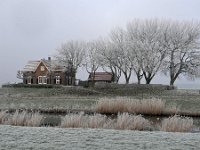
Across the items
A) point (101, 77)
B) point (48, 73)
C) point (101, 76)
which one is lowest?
point (101, 77)

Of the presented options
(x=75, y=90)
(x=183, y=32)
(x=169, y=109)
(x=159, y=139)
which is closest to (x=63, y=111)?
(x=169, y=109)

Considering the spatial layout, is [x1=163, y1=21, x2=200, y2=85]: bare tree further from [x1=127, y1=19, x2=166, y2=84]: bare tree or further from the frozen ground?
the frozen ground

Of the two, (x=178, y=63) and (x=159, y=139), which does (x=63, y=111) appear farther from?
(x=178, y=63)

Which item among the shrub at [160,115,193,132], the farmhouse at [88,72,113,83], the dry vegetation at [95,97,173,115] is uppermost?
the farmhouse at [88,72,113,83]

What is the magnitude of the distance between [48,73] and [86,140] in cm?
7014

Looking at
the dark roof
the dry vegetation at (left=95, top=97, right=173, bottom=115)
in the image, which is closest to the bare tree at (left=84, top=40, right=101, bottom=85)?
the dark roof

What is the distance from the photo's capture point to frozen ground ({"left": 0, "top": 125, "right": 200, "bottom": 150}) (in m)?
10.2

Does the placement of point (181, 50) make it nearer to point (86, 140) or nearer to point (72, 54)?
point (72, 54)

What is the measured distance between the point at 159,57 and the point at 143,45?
3624mm

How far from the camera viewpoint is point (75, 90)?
50.1 meters

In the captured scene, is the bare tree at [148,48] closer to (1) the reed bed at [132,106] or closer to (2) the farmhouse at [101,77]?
(2) the farmhouse at [101,77]

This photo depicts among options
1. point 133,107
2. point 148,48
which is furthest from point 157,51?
point 133,107

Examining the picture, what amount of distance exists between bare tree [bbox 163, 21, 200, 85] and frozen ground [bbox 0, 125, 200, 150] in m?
58.2

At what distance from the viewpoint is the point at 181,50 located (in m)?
69.6
